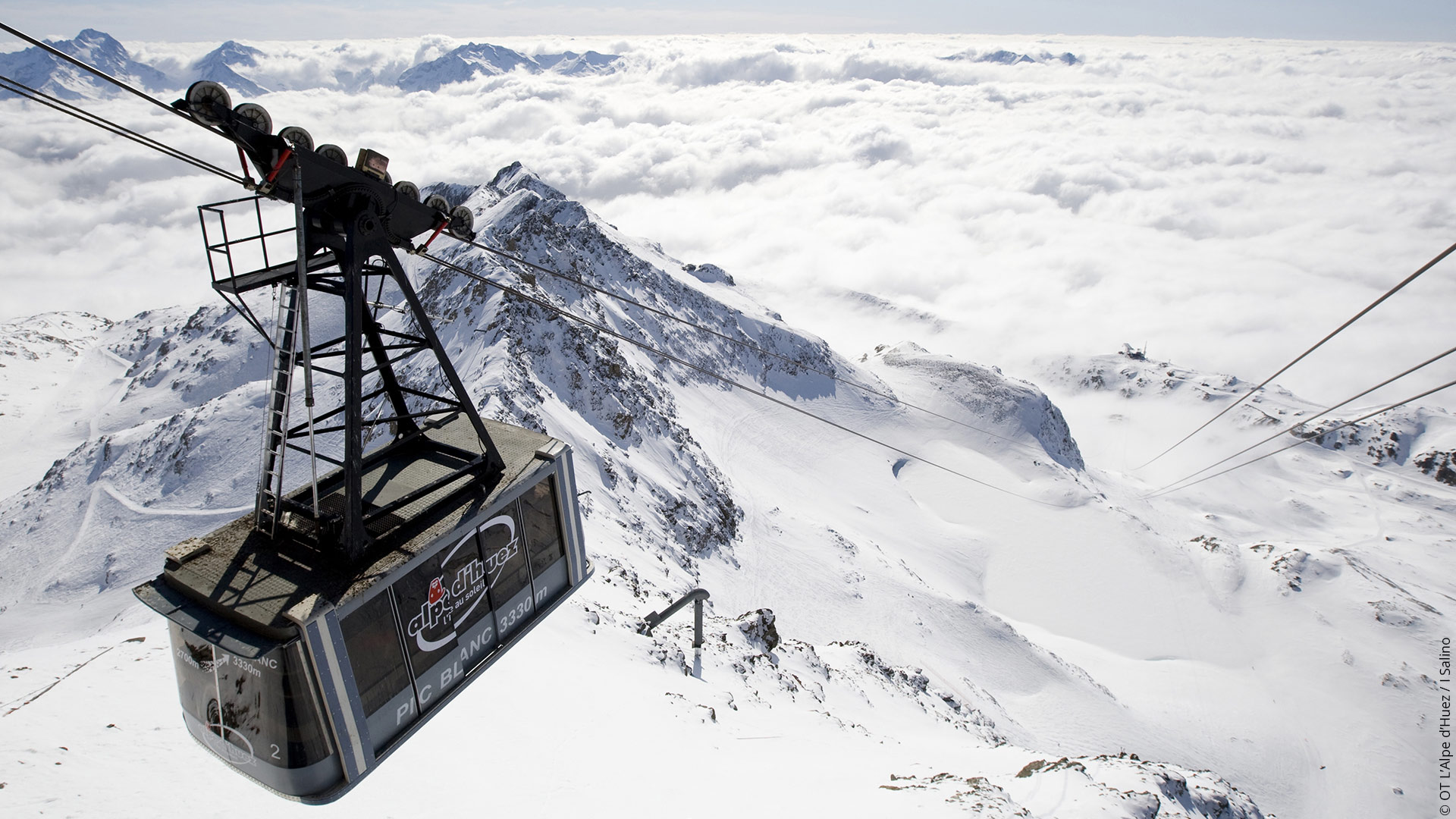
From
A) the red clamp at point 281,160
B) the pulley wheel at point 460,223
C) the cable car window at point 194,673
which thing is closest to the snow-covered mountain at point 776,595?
the pulley wheel at point 460,223

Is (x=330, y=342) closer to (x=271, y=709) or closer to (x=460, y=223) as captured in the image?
(x=460, y=223)

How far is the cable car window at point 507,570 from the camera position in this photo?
1081cm

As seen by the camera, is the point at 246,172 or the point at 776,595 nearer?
the point at 246,172

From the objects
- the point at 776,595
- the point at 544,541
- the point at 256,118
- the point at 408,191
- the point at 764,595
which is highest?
the point at 256,118

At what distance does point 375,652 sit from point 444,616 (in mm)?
1147

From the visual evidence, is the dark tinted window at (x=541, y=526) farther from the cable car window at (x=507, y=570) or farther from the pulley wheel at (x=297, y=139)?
the pulley wheel at (x=297, y=139)

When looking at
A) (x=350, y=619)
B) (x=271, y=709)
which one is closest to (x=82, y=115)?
(x=350, y=619)

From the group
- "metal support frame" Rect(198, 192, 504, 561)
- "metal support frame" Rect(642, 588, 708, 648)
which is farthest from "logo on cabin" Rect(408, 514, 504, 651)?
"metal support frame" Rect(642, 588, 708, 648)

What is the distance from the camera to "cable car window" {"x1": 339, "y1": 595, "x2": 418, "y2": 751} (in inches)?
342

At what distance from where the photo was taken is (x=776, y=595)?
44.7 metres

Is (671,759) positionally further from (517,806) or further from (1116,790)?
(1116,790)

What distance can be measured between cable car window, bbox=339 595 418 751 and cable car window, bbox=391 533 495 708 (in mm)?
182

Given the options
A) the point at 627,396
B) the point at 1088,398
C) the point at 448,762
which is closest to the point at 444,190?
the point at 627,396

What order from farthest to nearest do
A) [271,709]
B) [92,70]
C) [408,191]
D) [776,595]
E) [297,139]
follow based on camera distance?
[776,595], [408,191], [297,139], [271,709], [92,70]
